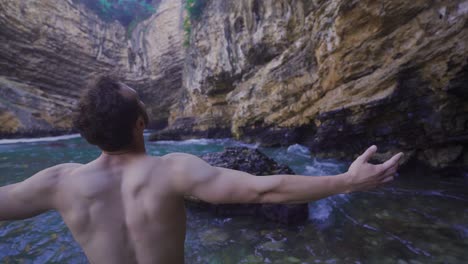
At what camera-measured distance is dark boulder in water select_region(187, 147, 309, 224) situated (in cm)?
256

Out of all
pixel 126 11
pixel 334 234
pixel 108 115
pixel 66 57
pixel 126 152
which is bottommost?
pixel 334 234

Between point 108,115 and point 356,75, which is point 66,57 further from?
point 108,115

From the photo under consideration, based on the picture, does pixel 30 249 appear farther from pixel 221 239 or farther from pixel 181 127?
pixel 181 127

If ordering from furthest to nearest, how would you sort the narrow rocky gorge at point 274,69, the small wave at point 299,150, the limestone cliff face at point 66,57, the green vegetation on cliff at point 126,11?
the green vegetation on cliff at point 126,11, the limestone cliff face at point 66,57, the small wave at point 299,150, the narrow rocky gorge at point 274,69

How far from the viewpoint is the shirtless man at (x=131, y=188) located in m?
0.97

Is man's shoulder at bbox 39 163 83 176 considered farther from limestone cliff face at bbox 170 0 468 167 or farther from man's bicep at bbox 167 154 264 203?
limestone cliff face at bbox 170 0 468 167

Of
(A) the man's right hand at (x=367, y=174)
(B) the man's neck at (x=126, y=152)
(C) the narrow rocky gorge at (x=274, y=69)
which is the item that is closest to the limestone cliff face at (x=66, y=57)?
(C) the narrow rocky gorge at (x=274, y=69)

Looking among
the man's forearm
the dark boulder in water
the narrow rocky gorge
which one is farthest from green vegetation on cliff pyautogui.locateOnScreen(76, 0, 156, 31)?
the man's forearm

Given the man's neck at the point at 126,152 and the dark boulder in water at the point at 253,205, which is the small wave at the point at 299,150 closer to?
the dark boulder in water at the point at 253,205

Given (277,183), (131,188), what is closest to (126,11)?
(131,188)

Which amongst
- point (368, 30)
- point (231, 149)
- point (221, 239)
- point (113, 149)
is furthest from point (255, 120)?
point (113, 149)

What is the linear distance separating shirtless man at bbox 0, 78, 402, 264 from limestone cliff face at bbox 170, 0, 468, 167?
369cm

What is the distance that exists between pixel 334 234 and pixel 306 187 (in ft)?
5.54

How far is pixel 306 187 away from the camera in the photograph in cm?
95
